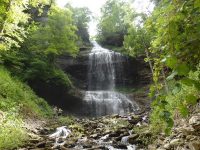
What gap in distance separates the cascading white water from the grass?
517 cm

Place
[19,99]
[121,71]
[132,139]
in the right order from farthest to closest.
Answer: [121,71]
[19,99]
[132,139]

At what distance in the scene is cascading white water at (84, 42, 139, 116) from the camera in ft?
79.9

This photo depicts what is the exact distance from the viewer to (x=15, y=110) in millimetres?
13344

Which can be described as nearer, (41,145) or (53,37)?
(41,145)

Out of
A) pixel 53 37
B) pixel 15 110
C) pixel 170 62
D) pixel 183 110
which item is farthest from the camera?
pixel 53 37

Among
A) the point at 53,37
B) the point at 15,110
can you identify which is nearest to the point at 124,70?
the point at 53,37

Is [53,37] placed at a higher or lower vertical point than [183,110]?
higher

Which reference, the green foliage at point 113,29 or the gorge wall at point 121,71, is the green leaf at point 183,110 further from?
the green foliage at point 113,29

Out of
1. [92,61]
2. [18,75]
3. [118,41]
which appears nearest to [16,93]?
[18,75]

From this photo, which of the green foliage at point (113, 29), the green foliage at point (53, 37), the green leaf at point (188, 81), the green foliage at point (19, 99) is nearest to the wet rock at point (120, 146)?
the green foliage at point (19, 99)

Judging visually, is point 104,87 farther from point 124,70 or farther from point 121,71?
point 124,70

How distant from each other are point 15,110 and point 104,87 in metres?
17.6

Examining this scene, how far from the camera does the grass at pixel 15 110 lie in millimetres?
9836

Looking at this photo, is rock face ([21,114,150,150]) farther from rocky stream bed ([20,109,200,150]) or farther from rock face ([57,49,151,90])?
rock face ([57,49,151,90])
